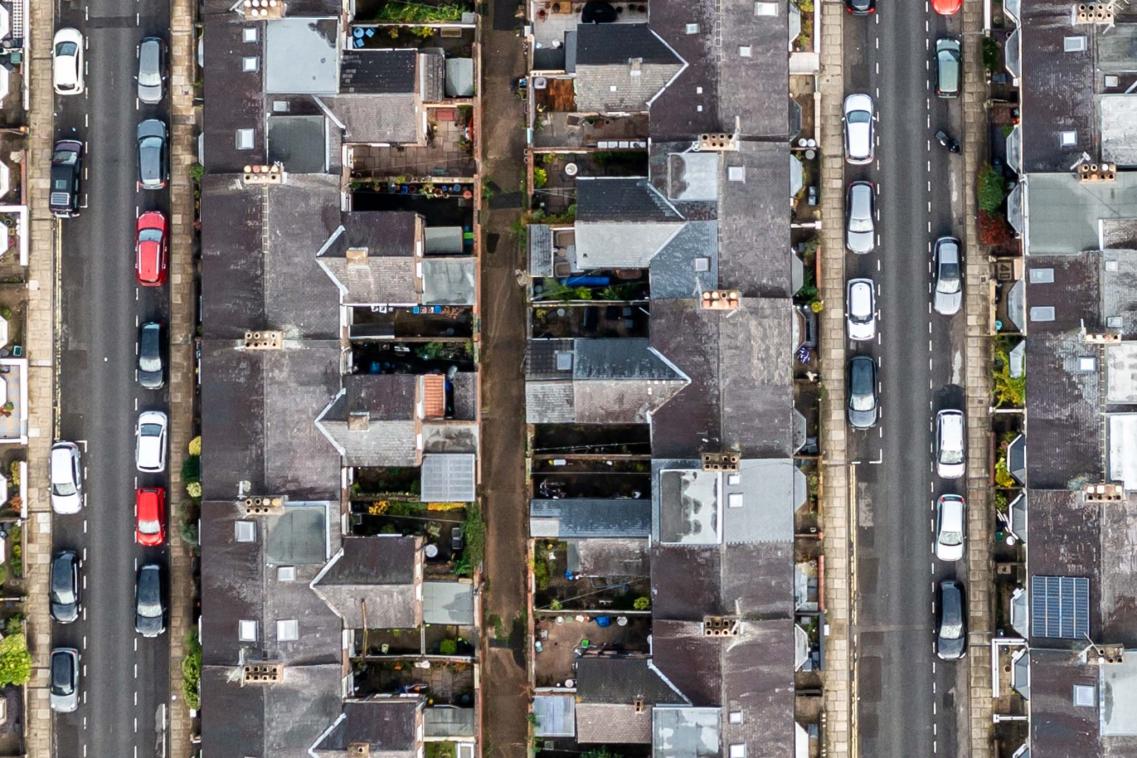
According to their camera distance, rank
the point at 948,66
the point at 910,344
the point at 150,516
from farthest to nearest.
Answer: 1. the point at 910,344
2. the point at 150,516
3. the point at 948,66

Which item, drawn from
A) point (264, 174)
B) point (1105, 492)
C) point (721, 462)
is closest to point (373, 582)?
point (721, 462)

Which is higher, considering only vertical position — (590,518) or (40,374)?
(40,374)

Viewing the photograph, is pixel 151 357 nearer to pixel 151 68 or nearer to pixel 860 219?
pixel 151 68

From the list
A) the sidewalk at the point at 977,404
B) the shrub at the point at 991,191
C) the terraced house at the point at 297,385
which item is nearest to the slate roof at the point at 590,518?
the terraced house at the point at 297,385

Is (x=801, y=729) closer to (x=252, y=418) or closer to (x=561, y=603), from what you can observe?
(x=561, y=603)

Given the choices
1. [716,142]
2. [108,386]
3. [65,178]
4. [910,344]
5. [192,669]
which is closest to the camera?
[716,142]

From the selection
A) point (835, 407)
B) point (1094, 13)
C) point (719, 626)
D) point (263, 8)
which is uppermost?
point (263, 8)
